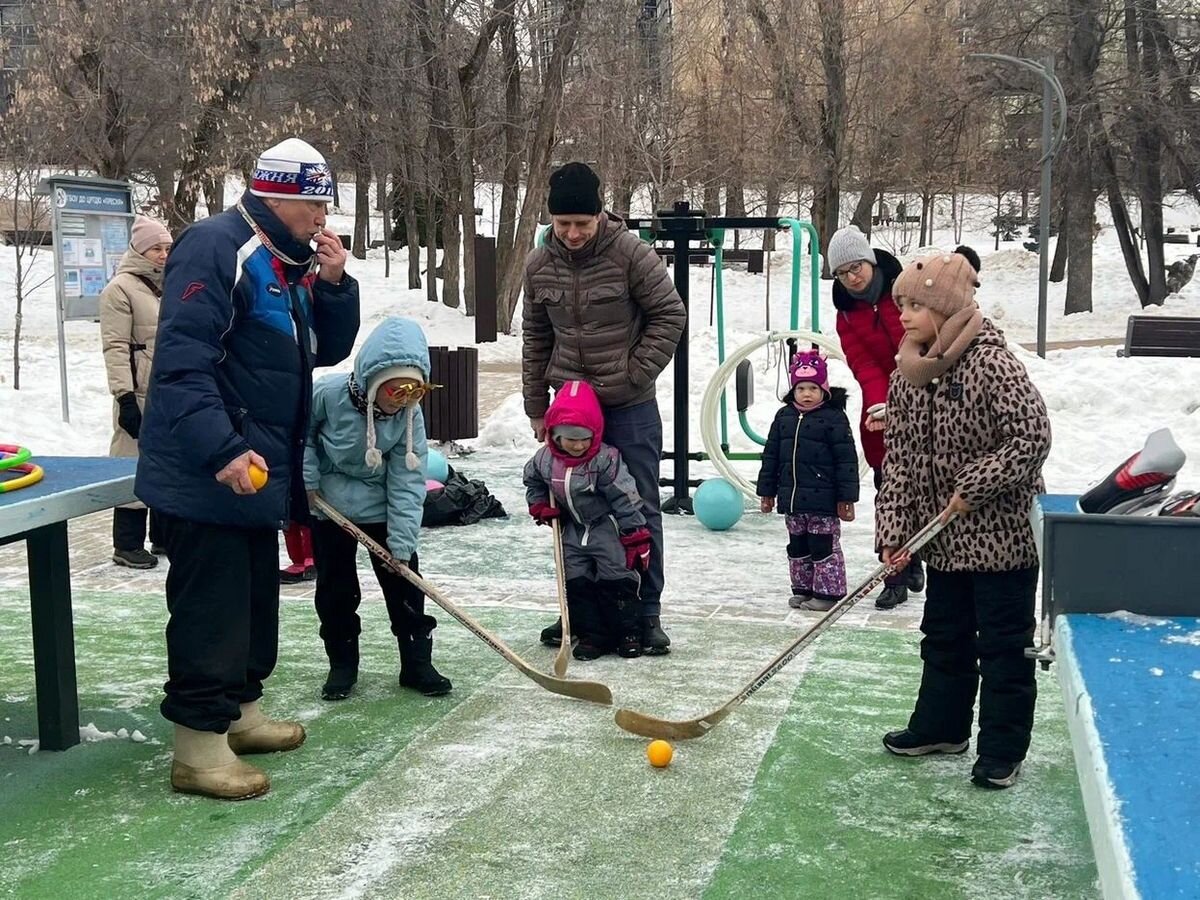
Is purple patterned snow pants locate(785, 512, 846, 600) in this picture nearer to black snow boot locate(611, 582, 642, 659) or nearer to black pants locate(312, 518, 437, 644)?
black snow boot locate(611, 582, 642, 659)

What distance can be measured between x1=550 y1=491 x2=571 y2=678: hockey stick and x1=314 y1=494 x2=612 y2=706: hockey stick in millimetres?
122

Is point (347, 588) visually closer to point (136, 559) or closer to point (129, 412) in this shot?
point (129, 412)

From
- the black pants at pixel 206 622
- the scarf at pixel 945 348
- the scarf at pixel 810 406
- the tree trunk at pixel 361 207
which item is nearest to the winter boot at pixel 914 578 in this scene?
the scarf at pixel 810 406

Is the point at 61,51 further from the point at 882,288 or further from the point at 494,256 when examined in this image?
the point at 882,288

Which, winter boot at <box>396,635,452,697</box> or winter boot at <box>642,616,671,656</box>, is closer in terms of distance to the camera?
winter boot at <box>396,635,452,697</box>

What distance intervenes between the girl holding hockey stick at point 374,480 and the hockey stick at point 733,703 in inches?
33.3

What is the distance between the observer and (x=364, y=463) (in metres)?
4.50

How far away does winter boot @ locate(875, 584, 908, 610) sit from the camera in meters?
5.88

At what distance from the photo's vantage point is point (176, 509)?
3.61 metres

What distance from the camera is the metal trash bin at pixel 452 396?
392 inches

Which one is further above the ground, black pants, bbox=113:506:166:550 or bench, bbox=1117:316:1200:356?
bench, bbox=1117:316:1200:356

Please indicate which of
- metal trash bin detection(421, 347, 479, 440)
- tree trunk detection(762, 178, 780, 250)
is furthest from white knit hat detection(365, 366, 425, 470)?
tree trunk detection(762, 178, 780, 250)

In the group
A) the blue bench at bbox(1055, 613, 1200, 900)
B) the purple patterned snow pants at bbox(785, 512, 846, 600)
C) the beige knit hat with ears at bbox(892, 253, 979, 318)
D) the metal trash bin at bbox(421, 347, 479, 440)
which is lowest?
the purple patterned snow pants at bbox(785, 512, 846, 600)

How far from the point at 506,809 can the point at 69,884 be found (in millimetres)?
1086
